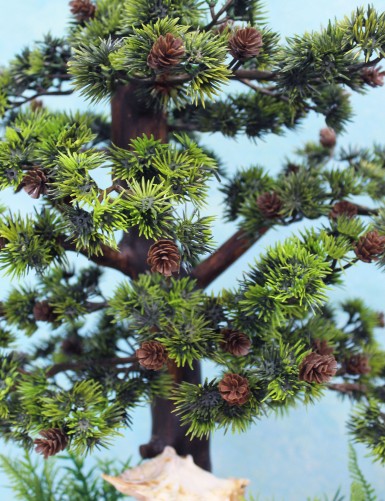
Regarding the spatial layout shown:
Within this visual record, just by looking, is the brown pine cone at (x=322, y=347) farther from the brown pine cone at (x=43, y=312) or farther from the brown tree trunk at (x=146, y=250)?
the brown pine cone at (x=43, y=312)

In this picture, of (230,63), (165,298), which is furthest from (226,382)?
(230,63)

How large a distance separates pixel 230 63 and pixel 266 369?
391 mm

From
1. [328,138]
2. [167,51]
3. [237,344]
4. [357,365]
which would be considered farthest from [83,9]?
[357,365]

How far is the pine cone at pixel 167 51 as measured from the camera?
37.0 inches

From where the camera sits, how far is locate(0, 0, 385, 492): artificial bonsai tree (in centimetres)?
98

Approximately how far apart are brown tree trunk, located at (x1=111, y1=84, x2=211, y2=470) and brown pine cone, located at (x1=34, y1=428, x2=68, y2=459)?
193 mm

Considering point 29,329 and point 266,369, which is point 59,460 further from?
point 266,369

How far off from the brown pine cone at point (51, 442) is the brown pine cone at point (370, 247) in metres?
0.46

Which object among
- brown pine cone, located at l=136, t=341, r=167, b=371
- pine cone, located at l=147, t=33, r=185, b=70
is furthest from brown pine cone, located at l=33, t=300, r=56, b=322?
pine cone, located at l=147, t=33, r=185, b=70

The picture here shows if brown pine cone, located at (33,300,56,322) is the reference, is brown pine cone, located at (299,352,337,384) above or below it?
below

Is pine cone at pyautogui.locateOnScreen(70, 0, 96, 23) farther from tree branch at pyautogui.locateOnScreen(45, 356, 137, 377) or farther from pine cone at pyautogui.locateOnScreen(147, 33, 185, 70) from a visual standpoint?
tree branch at pyautogui.locateOnScreen(45, 356, 137, 377)

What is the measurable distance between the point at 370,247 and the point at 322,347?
8.9 inches

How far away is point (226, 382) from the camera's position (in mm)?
1036

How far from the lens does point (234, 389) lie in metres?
1.03
